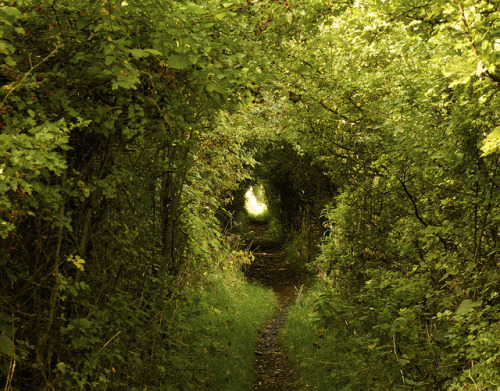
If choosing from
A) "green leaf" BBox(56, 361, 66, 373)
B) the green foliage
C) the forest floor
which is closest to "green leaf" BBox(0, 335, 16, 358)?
"green leaf" BBox(56, 361, 66, 373)

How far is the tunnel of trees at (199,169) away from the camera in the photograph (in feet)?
10.2

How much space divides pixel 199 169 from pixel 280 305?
7.13 meters

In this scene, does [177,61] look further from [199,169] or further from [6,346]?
[199,169]

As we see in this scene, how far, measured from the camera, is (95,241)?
4168 millimetres

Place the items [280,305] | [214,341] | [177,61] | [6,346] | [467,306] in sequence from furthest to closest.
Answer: [280,305]
[214,341]
[467,306]
[177,61]
[6,346]

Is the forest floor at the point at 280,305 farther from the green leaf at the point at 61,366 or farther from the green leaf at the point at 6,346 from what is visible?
the green leaf at the point at 6,346

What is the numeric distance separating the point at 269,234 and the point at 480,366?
22.5 metres

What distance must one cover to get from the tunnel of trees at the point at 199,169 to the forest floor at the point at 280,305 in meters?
0.41

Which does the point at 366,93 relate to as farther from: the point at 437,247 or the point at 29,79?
the point at 29,79

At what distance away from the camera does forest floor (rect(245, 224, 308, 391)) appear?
25.1 feet

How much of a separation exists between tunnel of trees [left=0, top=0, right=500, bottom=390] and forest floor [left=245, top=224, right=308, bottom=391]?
16.3 inches

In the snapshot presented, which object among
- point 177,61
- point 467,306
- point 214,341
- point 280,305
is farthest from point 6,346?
point 280,305

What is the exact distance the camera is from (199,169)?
8047 mm

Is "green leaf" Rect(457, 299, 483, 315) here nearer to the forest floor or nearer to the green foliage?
the green foliage
